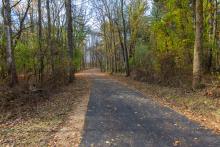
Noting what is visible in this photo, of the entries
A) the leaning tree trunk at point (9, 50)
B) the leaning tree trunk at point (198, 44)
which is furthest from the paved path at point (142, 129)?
the leaning tree trunk at point (9, 50)

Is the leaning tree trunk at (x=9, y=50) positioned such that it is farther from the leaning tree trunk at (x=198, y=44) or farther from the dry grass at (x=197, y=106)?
the leaning tree trunk at (x=198, y=44)

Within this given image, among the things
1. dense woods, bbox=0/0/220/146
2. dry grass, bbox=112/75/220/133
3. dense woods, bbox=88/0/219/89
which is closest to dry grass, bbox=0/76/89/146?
dense woods, bbox=0/0/220/146

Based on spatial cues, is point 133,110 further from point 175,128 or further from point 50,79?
point 50,79

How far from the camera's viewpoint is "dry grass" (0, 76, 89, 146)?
654 cm

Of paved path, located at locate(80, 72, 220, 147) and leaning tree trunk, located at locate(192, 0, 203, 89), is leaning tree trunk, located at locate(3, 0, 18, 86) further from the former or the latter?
leaning tree trunk, located at locate(192, 0, 203, 89)

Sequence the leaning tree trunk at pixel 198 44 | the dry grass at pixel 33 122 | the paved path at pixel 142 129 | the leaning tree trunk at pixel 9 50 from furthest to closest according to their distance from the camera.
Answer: the leaning tree trunk at pixel 198 44
the leaning tree trunk at pixel 9 50
the dry grass at pixel 33 122
the paved path at pixel 142 129

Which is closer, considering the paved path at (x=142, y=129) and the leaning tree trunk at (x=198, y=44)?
the paved path at (x=142, y=129)

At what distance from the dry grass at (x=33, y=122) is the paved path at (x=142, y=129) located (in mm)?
944

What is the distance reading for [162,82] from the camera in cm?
1903

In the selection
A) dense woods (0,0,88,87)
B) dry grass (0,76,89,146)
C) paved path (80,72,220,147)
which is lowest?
paved path (80,72,220,147)

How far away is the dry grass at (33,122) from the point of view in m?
6.54

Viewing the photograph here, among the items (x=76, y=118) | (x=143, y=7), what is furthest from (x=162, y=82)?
(x=143, y=7)

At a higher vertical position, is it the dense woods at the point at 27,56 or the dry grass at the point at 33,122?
the dense woods at the point at 27,56

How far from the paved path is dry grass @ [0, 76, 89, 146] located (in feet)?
3.10
